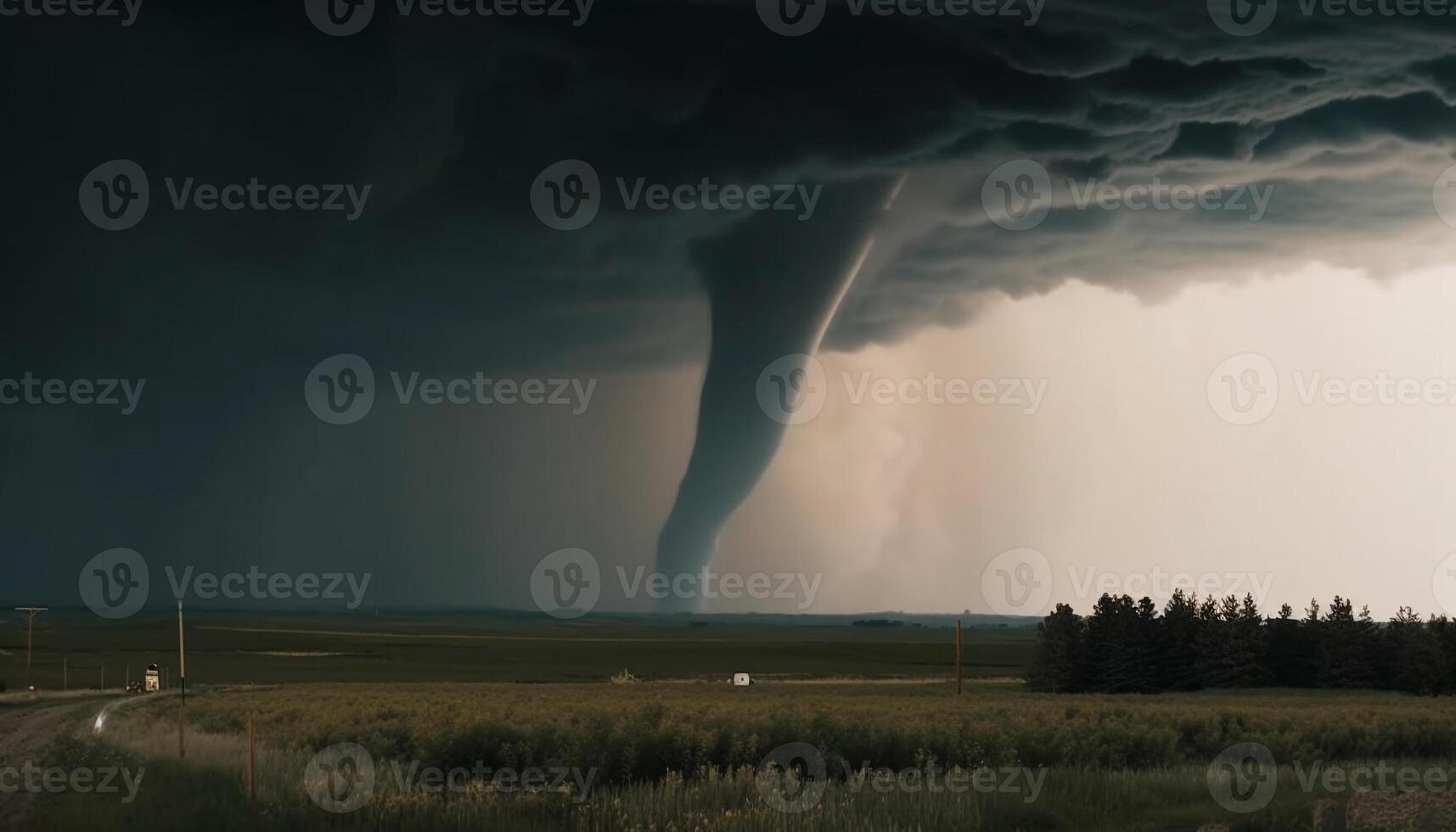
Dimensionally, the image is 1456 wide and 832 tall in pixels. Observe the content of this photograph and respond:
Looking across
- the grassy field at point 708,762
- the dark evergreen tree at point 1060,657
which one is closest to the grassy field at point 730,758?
the grassy field at point 708,762

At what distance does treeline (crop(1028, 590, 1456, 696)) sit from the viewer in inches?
4040

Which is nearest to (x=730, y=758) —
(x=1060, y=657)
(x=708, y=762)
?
(x=708, y=762)

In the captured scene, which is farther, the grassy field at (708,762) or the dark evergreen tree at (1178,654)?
the dark evergreen tree at (1178,654)

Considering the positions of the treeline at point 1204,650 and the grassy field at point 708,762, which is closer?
the grassy field at point 708,762

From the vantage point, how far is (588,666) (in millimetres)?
181375

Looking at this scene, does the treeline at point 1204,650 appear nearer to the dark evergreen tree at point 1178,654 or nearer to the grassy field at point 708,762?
the dark evergreen tree at point 1178,654

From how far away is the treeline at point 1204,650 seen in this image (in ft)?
337

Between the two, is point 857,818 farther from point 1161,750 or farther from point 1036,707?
point 1036,707

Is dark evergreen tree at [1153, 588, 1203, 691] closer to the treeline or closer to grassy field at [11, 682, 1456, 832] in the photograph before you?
the treeline

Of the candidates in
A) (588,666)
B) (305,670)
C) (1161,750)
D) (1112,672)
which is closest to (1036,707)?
(1161,750)

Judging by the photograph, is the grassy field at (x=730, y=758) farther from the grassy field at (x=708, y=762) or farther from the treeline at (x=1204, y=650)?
the treeline at (x=1204, y=650)

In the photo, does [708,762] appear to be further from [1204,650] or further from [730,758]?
[1204,650]

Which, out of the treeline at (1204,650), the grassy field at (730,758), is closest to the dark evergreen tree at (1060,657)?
the treeline at (1204,650)

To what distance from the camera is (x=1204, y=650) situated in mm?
104062
